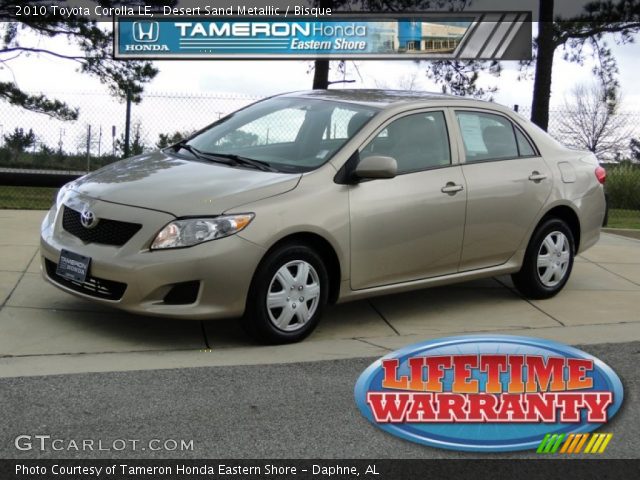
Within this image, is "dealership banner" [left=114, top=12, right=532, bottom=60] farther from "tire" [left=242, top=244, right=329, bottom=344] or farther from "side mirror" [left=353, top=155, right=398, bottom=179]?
"tire" [left=242, top=244, right=329, bottom=344]

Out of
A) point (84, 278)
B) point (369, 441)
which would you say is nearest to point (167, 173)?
point (84, 278)

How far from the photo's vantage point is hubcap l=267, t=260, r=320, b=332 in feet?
20.3

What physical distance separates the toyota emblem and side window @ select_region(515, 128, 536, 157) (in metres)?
3.59

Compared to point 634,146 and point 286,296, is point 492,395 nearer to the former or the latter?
point 286,296

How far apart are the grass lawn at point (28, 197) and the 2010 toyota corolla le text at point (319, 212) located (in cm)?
775

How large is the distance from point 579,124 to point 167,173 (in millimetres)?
29673

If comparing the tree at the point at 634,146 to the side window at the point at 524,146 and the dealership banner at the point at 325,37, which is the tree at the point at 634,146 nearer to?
the dealership banner at the point at 325,37

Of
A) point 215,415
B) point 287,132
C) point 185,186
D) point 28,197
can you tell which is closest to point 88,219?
point 185,186

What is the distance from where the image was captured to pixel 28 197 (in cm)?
1593

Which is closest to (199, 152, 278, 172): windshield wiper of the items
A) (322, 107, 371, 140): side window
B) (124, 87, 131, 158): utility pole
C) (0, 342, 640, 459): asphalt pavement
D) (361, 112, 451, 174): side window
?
(322, 107, 371, 140): side window

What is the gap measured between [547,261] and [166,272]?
11.7 ft

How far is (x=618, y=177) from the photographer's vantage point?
72.6ft

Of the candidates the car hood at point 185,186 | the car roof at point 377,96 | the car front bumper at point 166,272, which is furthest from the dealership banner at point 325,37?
the car front bumper at point 166,272

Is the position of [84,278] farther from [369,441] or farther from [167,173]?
[369,441]
